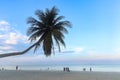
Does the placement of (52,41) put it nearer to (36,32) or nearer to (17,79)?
(36,32)

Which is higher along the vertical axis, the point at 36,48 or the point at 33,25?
the point at 33,25

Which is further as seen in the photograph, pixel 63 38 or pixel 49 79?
pixel 49 79

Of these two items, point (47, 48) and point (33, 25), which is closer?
point (47, 48)

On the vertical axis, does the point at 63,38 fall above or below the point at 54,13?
below

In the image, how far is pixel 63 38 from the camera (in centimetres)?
3259

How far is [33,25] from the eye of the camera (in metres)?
31.5

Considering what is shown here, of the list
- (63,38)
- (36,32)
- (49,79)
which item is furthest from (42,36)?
(49,79)

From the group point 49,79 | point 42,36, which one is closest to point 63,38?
point 42,36

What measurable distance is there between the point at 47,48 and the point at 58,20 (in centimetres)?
456

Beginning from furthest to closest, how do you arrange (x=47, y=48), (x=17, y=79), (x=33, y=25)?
(x=17, y=79) < (x=33, y=25) < (x=47, y=48)

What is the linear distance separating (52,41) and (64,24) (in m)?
3.31

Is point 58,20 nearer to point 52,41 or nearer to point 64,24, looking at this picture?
point 64,24

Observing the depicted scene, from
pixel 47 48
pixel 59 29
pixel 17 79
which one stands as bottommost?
pixel 17 79

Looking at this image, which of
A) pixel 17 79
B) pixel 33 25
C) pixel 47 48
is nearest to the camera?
pixel 47 48
